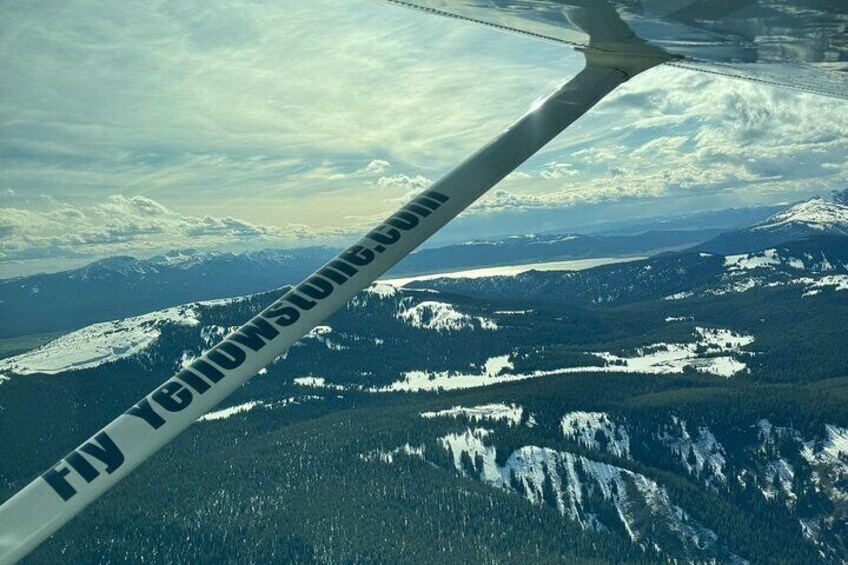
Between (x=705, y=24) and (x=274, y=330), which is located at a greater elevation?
(x=705, y=24)

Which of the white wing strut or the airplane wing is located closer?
the white wing strut

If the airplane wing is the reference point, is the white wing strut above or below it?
below

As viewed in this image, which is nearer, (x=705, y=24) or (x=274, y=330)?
(x=274, y=330)

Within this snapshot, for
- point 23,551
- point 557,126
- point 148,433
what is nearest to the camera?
point 23,551

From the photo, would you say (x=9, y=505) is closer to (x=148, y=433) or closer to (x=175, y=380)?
(x=148, y=433)

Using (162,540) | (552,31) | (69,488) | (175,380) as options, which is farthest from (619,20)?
(162,540)
